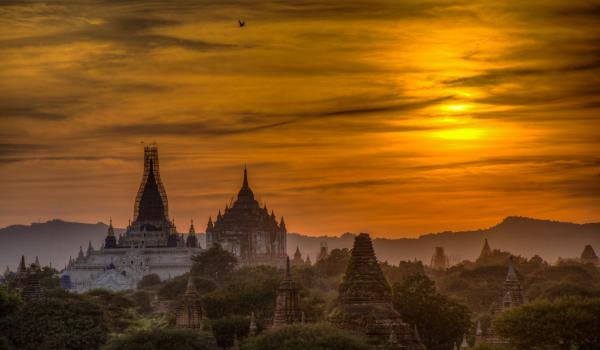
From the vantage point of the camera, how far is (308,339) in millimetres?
67938

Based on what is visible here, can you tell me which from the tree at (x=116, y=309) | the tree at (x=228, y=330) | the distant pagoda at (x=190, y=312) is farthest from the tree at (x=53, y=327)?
the tree at (x=116, y=309)

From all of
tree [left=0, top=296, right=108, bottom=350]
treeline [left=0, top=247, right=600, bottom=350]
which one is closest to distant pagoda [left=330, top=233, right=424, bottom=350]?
treeline [left=0, top=247, right=600, bottom=350]

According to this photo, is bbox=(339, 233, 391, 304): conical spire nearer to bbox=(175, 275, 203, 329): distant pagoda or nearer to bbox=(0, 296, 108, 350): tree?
bbox=(175, 275, 203, 329): distant pagoda

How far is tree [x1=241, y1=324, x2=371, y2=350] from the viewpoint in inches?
2630

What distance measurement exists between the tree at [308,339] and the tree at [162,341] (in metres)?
2.91

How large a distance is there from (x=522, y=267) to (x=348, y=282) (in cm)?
12614

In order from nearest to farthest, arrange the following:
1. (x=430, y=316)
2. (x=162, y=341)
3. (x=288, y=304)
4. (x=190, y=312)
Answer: (x=162, y=341)
(x=288, y=304)
(x=190, y=312)
(x=430, y=316)

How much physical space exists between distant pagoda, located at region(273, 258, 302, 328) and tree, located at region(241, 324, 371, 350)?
452cm

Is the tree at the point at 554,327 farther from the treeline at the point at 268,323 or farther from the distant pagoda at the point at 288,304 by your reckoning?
the distant pagoda at the point at 288,304

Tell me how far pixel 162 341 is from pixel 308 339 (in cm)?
749

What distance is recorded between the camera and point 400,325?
229 ft

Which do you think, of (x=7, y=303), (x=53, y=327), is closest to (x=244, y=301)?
(x=7, y=303)

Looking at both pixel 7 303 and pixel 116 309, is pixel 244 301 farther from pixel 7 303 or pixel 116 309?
pixel 7 303

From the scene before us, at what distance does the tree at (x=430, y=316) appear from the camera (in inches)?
3583
